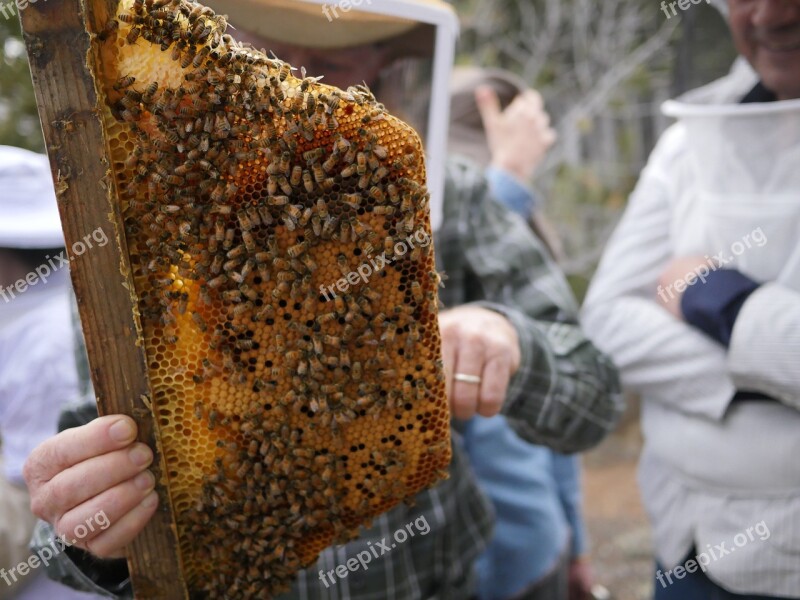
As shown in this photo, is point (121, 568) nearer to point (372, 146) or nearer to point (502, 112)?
point (372, 146)

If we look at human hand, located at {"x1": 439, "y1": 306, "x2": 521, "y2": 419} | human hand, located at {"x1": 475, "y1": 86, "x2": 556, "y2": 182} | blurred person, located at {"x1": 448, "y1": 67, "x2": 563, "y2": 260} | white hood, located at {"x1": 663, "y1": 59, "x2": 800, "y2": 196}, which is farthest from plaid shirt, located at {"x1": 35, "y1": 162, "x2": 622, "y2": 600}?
human hand, located at {"x1": 475, "y1": 86, "x2": 556, "y2": 182}

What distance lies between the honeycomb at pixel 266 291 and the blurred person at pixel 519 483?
4.79 ft

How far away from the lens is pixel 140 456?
51.6 inches

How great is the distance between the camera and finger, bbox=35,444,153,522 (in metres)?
1.30

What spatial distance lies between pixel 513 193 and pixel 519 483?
5.31ft

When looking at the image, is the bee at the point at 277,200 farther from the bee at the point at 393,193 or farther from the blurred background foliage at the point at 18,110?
the blurred background foliage at the point at 18,110

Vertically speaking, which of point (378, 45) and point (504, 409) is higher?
point (378, 45)

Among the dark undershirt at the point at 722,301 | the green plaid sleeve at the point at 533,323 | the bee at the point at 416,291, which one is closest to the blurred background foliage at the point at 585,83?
the green plaid sleeve at the point at 533,323

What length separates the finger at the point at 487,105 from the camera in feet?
14.1

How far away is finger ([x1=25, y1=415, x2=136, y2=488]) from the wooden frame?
0.03 metres

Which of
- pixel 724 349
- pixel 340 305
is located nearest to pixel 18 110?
pixel 340 305

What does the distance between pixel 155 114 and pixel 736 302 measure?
5.21 feet

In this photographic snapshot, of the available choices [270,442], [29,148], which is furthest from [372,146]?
[29,148]

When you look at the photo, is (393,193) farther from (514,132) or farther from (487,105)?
(487,105)
